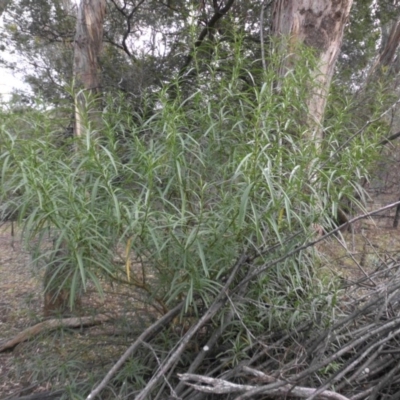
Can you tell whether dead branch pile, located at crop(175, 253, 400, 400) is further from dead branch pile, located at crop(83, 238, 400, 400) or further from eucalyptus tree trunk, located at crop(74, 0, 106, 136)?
eucalyptus tree trunk, located at crop(74, 0, 106, 136)

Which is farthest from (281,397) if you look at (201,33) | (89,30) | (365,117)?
(201,33)

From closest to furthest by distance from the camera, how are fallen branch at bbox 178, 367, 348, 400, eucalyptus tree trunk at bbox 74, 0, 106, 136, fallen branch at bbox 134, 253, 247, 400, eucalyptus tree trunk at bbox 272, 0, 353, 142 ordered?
fallen branch at bbox 178, 367, 348, 400, fallen branch at bbox 134, 253, 247, 400, eucalyptus tree trunk at bbox 272, 0, 353, 142, eucalyptus tree trunk at bbox 74, 0, 106, 136

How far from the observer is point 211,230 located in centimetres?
178

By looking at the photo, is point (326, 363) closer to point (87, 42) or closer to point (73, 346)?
point (73, 346)

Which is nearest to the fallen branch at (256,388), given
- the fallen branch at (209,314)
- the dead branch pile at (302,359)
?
the dead branch pile at (302,359)

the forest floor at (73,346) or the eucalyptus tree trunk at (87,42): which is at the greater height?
the eucalyptus tree trunk at (87,42)

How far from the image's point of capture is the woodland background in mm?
1714

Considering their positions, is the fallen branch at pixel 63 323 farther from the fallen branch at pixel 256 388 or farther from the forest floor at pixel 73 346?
the fallen branch at pixel 256 388

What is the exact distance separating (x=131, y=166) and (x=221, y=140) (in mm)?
455

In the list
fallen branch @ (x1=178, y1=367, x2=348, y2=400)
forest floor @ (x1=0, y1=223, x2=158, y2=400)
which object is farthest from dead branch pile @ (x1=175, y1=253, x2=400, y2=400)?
forest floor @ (x1=0, y1=223, x2=158, y2=400)

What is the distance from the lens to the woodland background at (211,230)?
1.71 meters

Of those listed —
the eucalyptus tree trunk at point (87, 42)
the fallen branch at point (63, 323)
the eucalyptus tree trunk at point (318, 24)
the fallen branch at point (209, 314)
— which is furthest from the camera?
the eucalyptus tree trunk at point (87, 42)

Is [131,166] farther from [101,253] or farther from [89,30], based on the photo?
[89,30]

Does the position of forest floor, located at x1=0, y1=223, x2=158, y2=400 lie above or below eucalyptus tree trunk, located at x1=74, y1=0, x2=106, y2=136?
below
